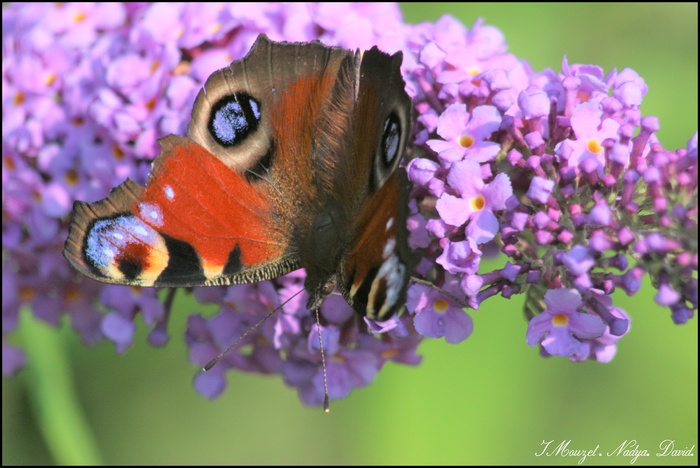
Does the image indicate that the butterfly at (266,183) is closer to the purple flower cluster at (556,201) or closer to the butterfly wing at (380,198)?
the butterfly wing at (380,198)

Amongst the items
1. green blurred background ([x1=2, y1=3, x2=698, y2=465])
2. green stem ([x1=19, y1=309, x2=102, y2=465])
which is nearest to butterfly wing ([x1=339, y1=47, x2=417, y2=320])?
green blurred background ([x1=2, y1=3, x2=698, y2=465])

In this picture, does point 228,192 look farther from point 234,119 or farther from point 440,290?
point 440,290

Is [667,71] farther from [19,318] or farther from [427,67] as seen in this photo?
[19,318]

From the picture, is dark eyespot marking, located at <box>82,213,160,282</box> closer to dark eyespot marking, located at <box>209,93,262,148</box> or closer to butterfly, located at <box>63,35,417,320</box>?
butterfly, located at <box>63,35,417,320</box>

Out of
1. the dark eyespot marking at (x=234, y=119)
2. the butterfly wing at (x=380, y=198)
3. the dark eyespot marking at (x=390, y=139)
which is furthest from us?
the dark eyespot marking at (x=234, y=119)

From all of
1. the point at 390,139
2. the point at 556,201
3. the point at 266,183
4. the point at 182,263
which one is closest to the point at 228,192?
the point at 266,183

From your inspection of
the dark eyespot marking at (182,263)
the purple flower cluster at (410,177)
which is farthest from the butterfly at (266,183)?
the purple flower cluster at (410,177)
